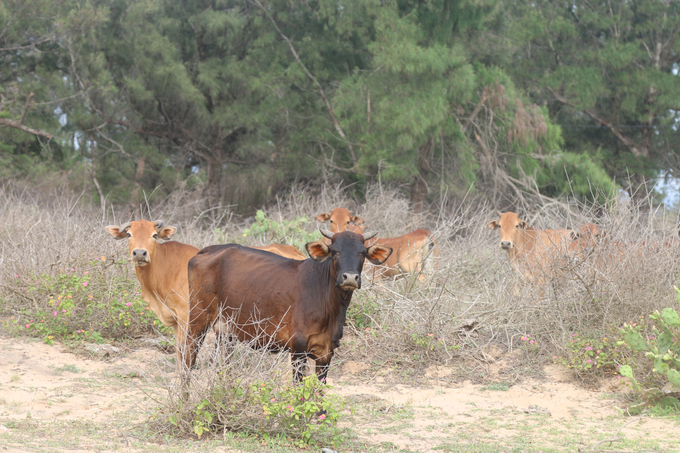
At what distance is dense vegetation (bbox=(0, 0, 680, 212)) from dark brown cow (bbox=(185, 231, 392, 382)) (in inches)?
412

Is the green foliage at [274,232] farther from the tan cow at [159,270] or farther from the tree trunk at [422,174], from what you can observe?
the tree trunk at [422,174]

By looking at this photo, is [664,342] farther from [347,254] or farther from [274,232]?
[274,232]

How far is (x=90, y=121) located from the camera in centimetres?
1906

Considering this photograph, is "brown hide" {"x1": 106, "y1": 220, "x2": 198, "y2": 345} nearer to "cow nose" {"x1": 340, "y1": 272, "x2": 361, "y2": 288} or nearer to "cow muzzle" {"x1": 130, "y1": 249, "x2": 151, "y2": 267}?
"cow muzzle" {"x1": 130, "y1": 249, "x2": 151, "y2": 267}

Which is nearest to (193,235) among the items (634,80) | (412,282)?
(412,282)

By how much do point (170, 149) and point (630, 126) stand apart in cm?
1479

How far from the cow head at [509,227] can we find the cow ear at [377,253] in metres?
5.77

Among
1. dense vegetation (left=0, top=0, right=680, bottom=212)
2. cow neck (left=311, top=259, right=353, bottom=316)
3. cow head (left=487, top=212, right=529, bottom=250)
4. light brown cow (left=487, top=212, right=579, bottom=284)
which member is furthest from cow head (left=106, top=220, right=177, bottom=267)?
dense vegetation (left=0, top=0, right=680, bottom=212)

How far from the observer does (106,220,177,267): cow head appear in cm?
724

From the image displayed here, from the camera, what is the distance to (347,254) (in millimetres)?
5488

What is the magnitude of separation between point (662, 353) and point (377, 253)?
2.90 meters

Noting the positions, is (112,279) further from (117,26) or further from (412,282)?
(117,26)

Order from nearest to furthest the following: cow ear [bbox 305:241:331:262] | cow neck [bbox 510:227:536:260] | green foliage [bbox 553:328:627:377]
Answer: cow ear [bbox 305:241:331:262] < green foliage [bbox 553:328:627:377] < cow neck [bbox 510:227:536:260]

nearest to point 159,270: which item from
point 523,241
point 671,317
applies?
point 671,317
